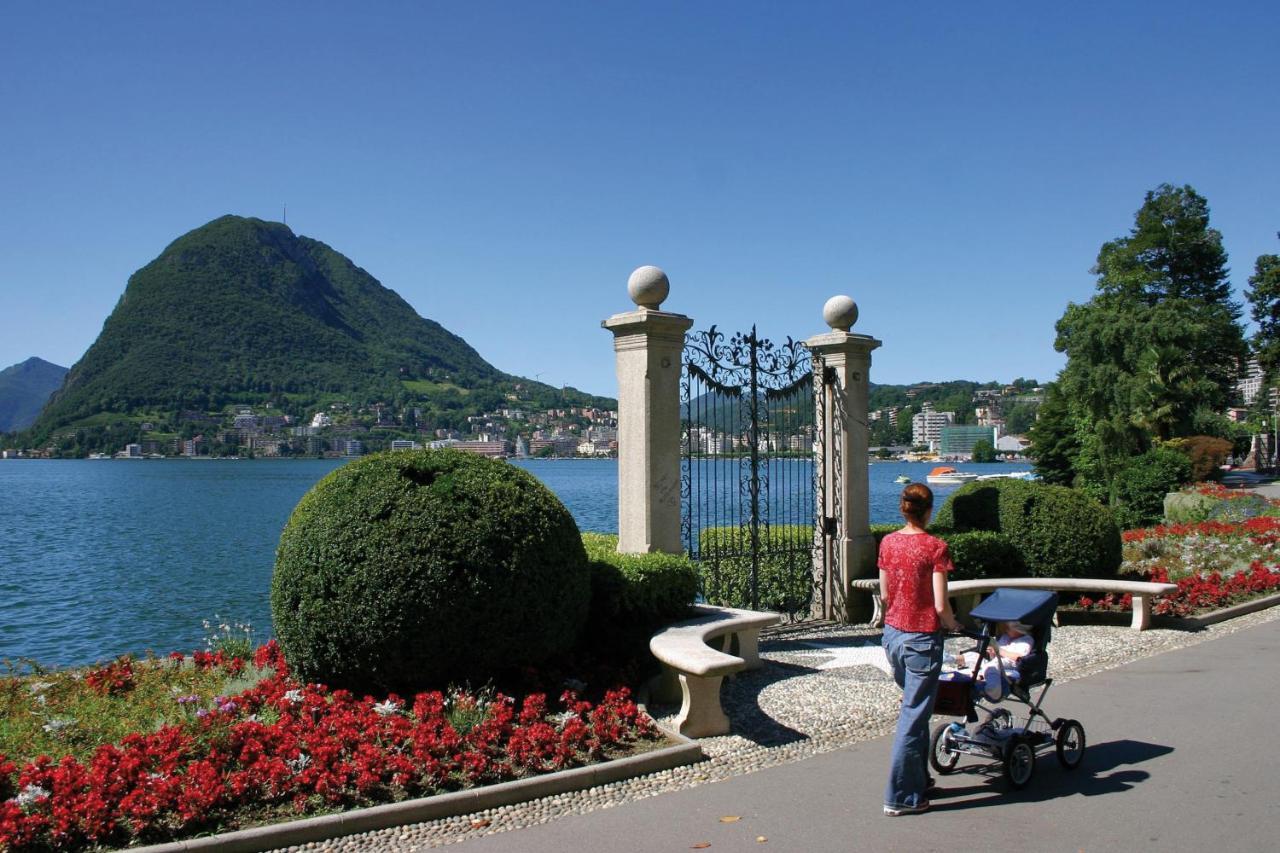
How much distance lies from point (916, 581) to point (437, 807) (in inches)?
110

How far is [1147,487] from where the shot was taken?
2930 centimetres

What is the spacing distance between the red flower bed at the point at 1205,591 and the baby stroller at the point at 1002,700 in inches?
239

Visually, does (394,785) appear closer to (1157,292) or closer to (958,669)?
(958,669)

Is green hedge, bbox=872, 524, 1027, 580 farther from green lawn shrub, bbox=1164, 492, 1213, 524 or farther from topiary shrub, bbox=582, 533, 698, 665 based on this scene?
green lawn shrub, bbox=1164, 492, 1213, 524

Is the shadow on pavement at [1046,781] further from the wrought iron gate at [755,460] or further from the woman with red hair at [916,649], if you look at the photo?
the wrought iron gate at [755,460]

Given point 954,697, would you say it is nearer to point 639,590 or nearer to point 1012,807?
point 1012,807

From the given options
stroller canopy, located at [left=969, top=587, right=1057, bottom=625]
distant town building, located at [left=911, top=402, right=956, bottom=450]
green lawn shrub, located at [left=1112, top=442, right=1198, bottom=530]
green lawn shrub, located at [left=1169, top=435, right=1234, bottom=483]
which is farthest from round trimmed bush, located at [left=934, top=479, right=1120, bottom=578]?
distant town building, located at [left=911, top=402, right=956, bottom=450]

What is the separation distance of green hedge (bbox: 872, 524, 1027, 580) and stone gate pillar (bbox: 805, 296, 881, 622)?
675 mm

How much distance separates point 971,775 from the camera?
570 cm

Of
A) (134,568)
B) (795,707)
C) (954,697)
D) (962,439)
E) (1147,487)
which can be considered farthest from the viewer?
(962,439)

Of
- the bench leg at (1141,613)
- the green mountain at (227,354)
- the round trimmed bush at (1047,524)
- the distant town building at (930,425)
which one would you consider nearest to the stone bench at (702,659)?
the round trimmed bush at (1047,524)

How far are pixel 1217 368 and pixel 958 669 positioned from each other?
178ft

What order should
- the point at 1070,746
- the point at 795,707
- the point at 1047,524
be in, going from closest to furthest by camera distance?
the point at 1070,746, the point at 795,707, the point at 1047,524

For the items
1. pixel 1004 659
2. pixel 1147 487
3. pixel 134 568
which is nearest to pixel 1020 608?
pixel 1004 659
